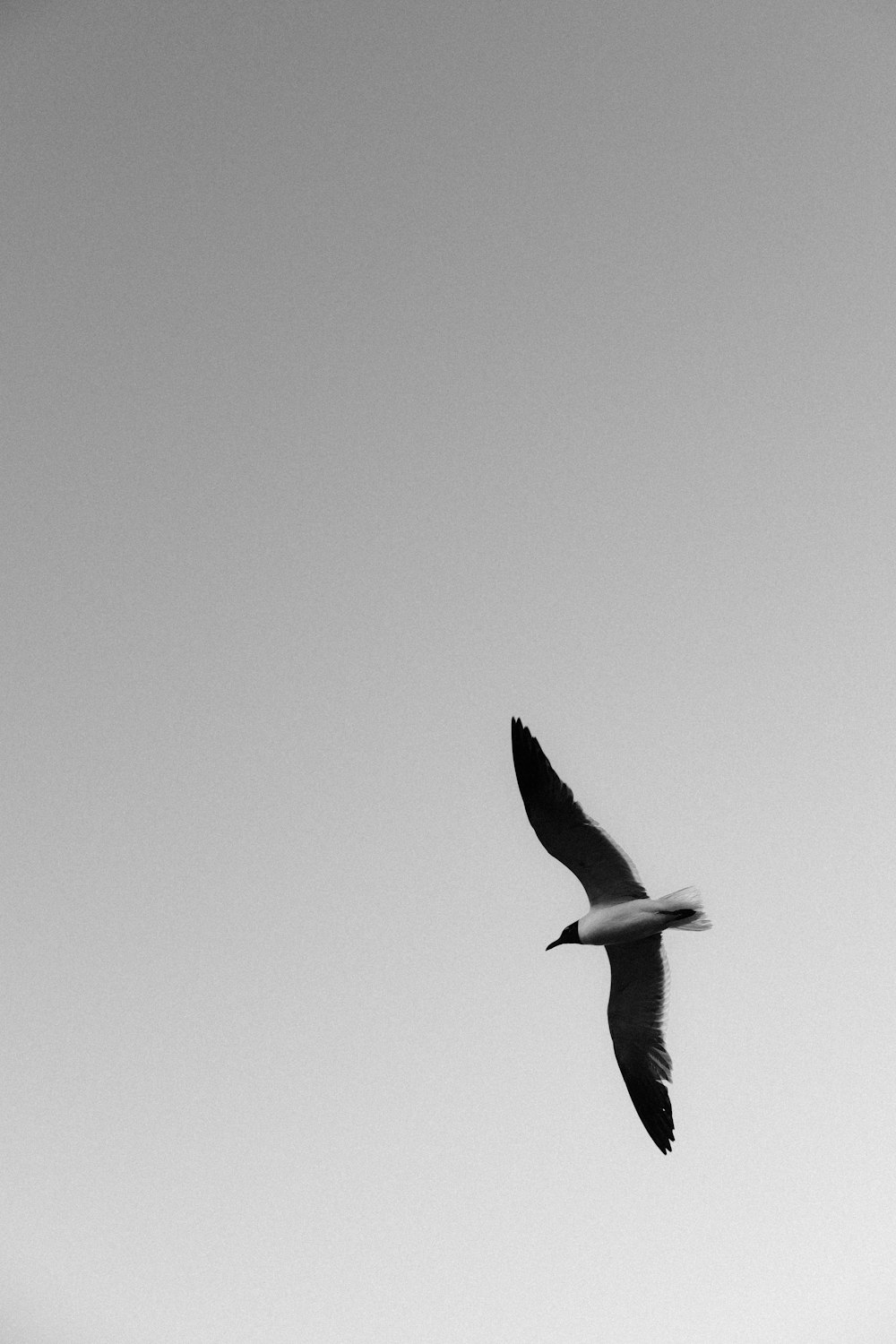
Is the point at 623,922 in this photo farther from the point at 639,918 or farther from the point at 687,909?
the point at 687,909

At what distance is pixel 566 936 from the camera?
9547mm

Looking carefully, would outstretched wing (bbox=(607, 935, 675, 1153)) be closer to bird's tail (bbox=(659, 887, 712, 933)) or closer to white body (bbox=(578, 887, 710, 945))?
white body (bbox=(578, 887, 710, 945))

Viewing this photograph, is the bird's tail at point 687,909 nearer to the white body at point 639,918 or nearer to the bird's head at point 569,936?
the white body at point 639,918

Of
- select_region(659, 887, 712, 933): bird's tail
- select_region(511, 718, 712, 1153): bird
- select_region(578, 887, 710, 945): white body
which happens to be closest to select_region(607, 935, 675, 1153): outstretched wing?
select_region(511, 718, 712, 1153): bird

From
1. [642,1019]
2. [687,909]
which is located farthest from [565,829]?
[642,1019]

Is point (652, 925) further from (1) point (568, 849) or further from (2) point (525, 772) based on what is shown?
(2) point (525, 772)

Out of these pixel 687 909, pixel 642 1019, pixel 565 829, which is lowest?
pixel 642 1019

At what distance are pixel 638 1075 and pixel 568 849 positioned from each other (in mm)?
2301

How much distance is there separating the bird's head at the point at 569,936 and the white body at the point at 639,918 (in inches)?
2.3

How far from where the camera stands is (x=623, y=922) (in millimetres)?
9125

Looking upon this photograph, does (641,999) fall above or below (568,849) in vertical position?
below

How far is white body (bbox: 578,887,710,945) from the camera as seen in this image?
8844 mm

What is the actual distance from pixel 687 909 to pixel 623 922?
0.61 metres

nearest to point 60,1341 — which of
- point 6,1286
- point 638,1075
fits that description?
point 6,1286
